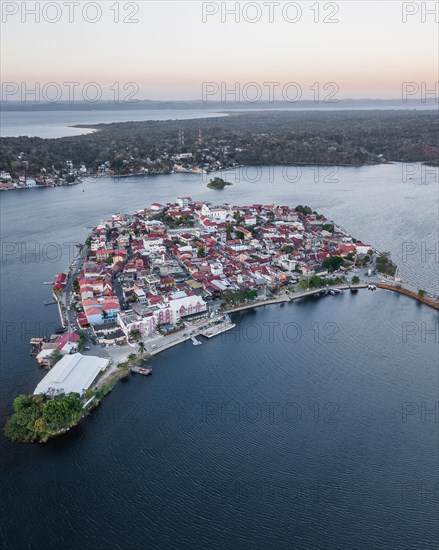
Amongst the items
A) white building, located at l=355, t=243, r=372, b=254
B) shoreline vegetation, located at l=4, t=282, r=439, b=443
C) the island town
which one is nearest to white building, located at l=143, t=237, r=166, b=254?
the island town

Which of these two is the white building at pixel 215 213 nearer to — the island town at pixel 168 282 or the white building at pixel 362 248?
the island town at pixel 168 282

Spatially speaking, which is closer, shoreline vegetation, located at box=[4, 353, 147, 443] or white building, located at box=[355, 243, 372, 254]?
shoreline vegetation, located at box=[4, 353, 147, 443]

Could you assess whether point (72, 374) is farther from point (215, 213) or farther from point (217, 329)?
point (215, 213)

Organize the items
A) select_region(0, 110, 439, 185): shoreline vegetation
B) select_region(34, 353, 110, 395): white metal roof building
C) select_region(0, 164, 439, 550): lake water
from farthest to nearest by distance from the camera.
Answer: select_region(0, 110, 439, 185): shoreline vegetation → select_region(34, 353, 110, 395): white metal roof building → select_region(0, 164, 439, 550): lake water

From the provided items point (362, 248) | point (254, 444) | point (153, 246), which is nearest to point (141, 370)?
point (254, 444)

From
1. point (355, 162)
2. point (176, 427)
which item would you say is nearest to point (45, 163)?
point (355, 162)

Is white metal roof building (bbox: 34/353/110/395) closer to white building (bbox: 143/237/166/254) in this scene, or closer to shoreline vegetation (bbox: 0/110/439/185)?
white building (bbox: 143/237/166/254)

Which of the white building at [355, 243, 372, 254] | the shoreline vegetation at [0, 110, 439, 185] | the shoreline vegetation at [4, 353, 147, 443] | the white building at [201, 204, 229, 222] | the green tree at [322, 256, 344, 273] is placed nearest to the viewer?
the shoreline vegetation at [4, 353, 147, 443]

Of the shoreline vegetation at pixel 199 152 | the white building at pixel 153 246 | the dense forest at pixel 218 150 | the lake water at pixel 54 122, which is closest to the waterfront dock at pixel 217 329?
the white building at pixel 153 246
